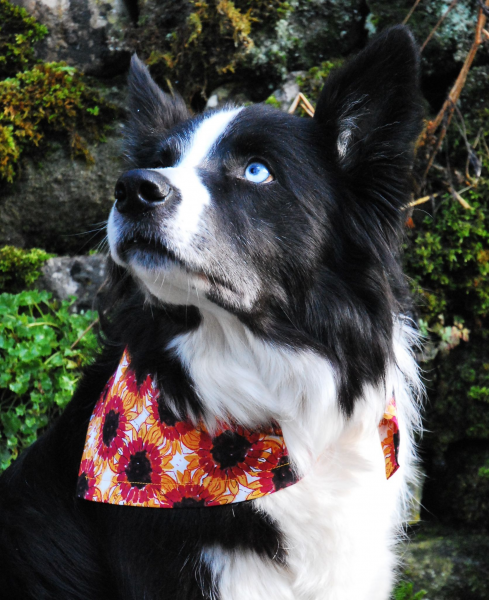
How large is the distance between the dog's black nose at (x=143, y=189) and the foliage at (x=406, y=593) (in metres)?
2.51

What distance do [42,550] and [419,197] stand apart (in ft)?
9.21

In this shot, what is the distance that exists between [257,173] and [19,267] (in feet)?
7.06

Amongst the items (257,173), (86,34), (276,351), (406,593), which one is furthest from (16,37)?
(406,593)

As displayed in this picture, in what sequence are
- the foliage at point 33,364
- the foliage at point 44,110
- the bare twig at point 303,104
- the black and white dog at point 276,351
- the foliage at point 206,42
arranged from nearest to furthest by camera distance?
the black and white dog at point 276,351 → the foliage at point 33,364 → the bare twig at point 303,104 → the foliage at point 44,110 → the foliage at point 206,42

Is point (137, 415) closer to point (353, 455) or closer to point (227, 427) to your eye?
point (227, 427)

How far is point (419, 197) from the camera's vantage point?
12.3 ft

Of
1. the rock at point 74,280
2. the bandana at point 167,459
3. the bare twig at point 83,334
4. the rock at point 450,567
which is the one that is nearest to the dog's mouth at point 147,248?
the bandana at point 167,459

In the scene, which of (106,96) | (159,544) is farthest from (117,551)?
(106,96)

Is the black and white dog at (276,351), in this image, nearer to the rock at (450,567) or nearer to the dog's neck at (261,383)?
the dog's neck at (261,383)

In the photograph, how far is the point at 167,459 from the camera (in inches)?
89.4

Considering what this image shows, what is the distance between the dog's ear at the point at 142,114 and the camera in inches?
105

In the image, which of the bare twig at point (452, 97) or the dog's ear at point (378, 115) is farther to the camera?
the bare twig at point (452, 97)

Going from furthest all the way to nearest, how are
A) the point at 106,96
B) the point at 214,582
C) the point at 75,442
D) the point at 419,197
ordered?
the point at 106,96 → the point at 419,197 → the point at 75,442 → the point at 214,582

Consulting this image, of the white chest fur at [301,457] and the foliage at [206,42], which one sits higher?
the foliage at [206,42]
